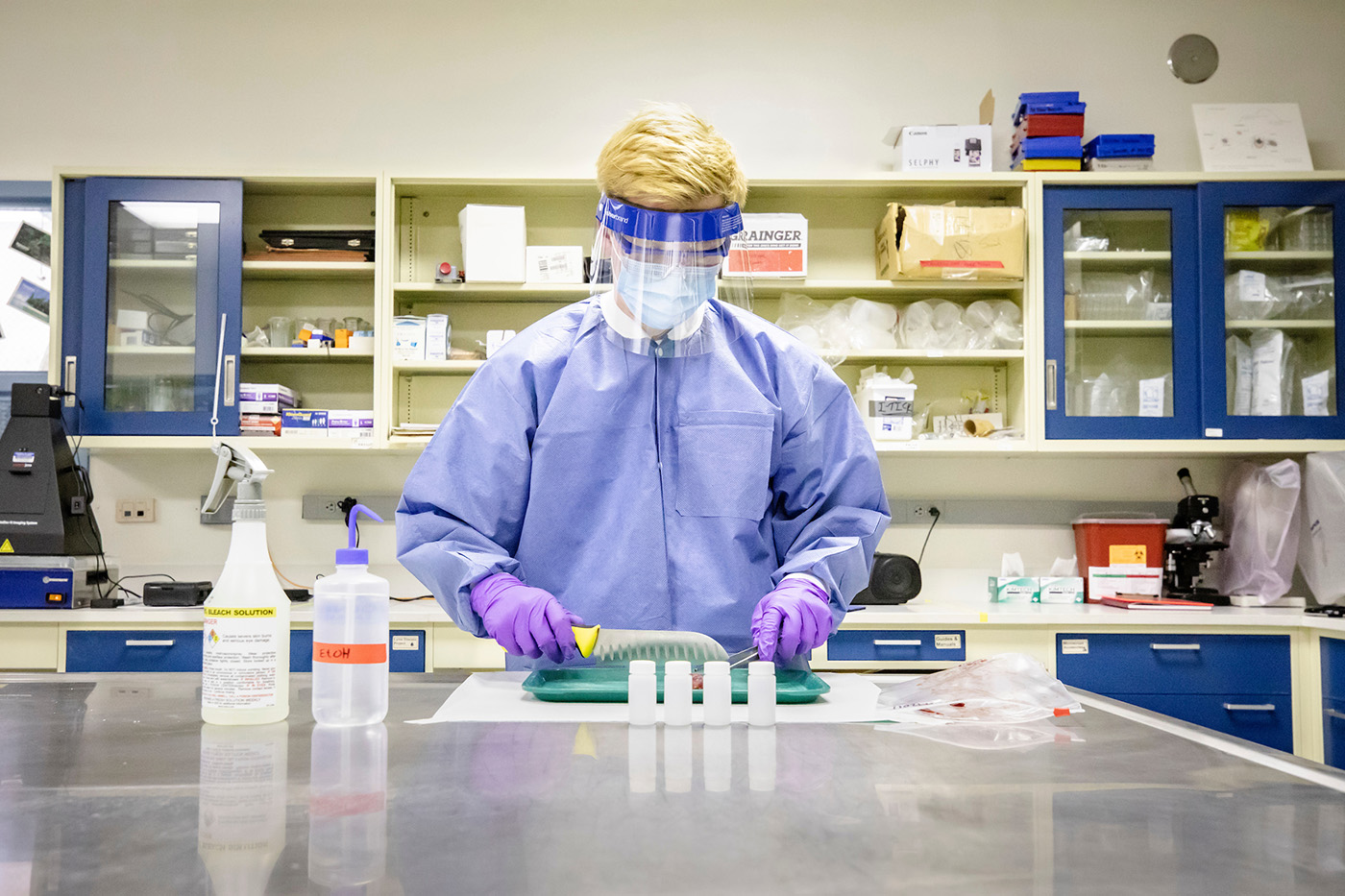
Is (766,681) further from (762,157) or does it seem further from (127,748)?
(762,157)

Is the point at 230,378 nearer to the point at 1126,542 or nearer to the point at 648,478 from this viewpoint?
Result: the point at 648,478

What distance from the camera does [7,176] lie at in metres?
3.16

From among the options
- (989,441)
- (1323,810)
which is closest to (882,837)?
(1323,810)

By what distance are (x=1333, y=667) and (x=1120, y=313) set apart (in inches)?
47.9

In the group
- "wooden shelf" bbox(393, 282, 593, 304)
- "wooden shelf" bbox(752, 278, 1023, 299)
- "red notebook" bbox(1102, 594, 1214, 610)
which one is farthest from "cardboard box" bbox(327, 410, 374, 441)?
"red notebook" bbox(1102, 594, 1214, 610)

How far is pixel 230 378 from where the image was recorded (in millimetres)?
2836

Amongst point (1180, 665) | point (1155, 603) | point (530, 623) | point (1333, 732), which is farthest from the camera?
point (1155, 603)

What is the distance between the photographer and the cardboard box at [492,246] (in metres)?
2.87

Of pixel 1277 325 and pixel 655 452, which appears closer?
pixel 655 452

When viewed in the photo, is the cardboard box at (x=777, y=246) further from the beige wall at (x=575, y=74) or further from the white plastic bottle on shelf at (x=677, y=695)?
the white plastic bottle on shelf at (x=677, y=695)

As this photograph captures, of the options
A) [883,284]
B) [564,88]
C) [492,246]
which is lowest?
[883,284]

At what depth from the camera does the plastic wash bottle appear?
0.89 meters

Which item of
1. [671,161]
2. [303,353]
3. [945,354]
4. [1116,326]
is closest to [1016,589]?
[945,354]

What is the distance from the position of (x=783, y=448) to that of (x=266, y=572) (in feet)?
2.69
